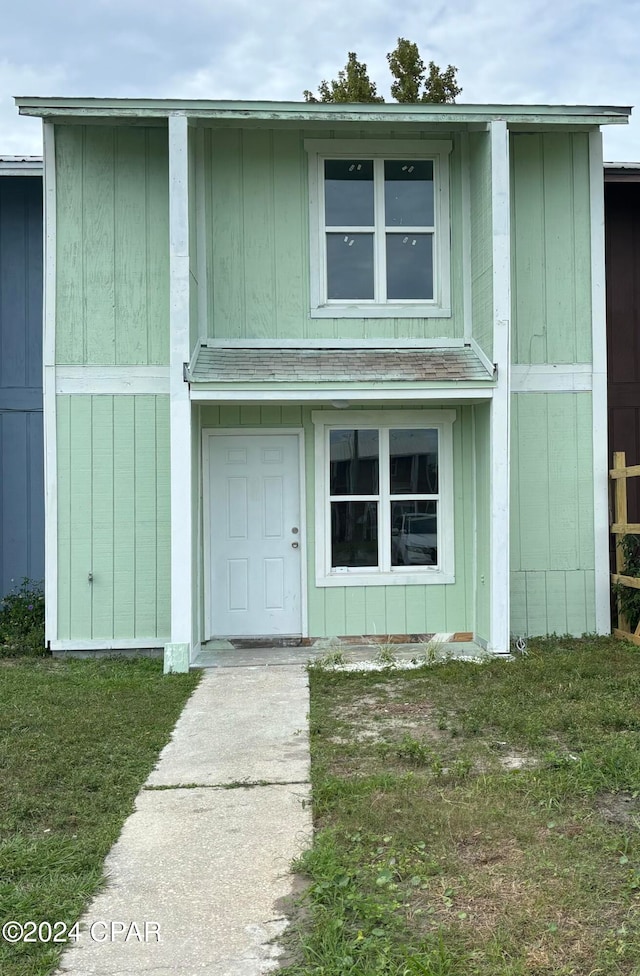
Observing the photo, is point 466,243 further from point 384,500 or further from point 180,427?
point 180,427

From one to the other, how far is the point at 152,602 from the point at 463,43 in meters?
15.4

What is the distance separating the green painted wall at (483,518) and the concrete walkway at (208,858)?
116 inches

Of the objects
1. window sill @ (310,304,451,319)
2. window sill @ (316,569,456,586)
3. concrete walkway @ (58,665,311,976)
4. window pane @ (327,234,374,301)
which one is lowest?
concrete walkway @ (58,665,311,976)

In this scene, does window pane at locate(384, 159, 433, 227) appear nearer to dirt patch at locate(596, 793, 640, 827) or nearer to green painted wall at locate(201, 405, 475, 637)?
green painted wall at locate(201, 405, 475, 637)

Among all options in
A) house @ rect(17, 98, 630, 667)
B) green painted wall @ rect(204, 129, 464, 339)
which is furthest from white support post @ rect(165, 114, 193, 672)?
green painted wall @ rect(204, 129, 464, 339)

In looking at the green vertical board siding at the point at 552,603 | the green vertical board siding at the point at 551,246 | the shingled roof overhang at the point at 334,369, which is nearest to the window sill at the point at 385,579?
the green vertical board siding at the point at 552,603

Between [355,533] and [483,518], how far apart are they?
1.33 metres

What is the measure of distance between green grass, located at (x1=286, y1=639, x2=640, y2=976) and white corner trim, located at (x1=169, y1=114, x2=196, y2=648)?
1.87 metres

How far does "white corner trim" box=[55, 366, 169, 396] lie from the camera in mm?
8734

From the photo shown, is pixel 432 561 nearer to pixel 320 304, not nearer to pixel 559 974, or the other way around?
pixel 320 304

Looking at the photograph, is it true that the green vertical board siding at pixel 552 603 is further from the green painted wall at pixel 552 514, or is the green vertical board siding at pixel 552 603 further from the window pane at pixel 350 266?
the window pane at pixel 350 266

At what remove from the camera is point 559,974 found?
2830mm

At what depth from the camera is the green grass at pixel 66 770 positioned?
3.42 meters

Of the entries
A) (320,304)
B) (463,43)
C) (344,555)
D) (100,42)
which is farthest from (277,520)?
(463,43)
